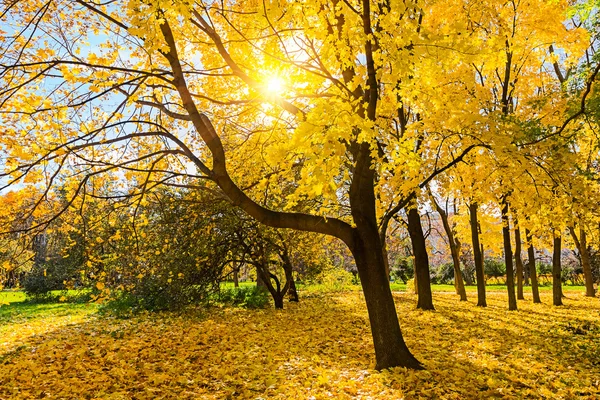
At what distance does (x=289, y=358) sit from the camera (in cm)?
704

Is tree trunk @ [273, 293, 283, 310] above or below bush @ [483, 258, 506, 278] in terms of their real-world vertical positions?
below

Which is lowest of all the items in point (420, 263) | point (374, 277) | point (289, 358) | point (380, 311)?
point (289, 358)

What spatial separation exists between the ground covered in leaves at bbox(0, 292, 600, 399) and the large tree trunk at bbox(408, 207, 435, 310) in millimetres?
1529

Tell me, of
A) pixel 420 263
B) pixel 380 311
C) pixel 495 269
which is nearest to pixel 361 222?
pixel 380 311

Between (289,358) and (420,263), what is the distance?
8006 mm

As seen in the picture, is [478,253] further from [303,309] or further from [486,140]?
[486,140]

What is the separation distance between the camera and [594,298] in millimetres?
18344

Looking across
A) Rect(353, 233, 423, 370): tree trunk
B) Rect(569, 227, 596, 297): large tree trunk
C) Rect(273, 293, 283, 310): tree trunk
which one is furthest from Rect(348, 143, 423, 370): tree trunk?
Rect(569, 227, 596, 297): large tree trunk

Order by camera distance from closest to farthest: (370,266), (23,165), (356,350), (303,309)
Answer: (23,165)
(370,266)
(356,350)
(303,309)

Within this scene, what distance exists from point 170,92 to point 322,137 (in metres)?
5.50

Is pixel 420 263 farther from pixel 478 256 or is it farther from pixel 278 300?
pixel 278 300

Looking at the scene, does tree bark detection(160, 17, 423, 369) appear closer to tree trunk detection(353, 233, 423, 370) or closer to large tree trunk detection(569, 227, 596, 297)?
tree trunk detection(353, 233, 423, 370)

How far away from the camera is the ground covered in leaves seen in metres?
5.11

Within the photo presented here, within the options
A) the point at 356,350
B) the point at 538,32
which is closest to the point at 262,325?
the point at 356,350
